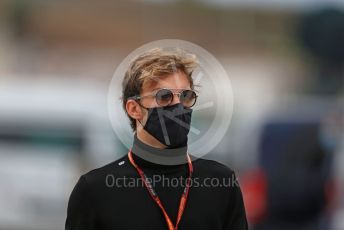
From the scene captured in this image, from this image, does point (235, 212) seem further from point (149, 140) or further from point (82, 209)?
point (82, 209)

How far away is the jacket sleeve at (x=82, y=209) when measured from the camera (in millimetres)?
2615

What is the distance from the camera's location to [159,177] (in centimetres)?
265

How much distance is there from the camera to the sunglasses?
266 cm

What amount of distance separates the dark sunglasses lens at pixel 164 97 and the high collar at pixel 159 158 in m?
0.14

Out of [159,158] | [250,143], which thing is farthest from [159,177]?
[250,143]

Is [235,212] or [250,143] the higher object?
[235,212]

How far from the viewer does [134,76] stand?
2.72 meters

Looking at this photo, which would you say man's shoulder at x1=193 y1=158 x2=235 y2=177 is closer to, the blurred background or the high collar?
the high collar

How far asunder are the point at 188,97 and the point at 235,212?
0.36 meters

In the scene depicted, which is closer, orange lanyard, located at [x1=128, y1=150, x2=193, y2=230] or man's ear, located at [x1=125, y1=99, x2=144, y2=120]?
orange lanyard, located at [x1=128, y1=150, x2=193, y2=230]

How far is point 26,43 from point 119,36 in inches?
282

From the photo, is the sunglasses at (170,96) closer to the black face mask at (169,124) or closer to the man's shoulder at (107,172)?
the black face mask at (169,124)

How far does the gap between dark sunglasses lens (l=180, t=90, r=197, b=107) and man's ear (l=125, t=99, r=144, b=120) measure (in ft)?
0.44

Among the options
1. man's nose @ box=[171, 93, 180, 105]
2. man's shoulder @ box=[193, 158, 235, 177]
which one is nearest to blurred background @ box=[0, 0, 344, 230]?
man's shoulder @ box=[193, 158, 235, 177]
